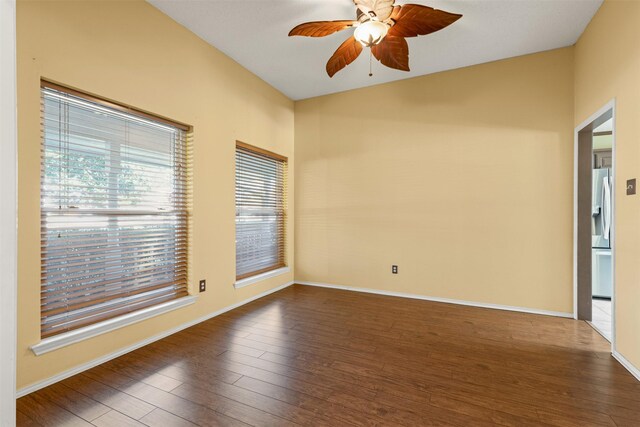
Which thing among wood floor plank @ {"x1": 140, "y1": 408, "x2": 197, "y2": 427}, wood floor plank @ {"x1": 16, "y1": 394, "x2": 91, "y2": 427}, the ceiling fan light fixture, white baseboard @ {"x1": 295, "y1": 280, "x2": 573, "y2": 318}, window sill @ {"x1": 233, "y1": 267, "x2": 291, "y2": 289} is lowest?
wood floor plank @ {"x1": 140, "y1": 408, "x2": 197, "y2": 427}

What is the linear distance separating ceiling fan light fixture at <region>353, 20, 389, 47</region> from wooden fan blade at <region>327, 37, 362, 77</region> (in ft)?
0.88

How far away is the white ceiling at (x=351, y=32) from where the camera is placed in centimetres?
259

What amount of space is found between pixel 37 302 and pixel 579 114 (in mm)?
4977

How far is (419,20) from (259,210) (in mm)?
2899

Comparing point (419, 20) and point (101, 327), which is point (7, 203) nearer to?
point (101, 327)

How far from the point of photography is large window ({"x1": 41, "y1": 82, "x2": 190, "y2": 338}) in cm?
204

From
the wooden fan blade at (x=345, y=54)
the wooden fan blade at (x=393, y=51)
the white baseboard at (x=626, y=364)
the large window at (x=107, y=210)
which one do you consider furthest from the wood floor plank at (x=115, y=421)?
the white baseboard at (x=626, y=364)

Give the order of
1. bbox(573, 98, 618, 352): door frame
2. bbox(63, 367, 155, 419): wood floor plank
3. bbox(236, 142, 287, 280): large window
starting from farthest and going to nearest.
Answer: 1. bbox(236, 142, 287, 280): large window
2. bbox(573, 98, 618, 352): door frame
3. bbox(63, 367, 155, 419): wood floor plank

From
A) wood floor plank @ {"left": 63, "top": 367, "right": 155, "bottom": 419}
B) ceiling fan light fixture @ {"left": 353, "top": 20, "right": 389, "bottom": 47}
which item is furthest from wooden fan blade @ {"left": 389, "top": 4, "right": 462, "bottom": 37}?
wood floor plank @ {"left": 63, "top": 367, "right": 155, "bottom": 419}

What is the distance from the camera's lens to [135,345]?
248 centimetres

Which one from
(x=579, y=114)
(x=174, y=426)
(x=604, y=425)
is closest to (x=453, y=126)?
(x=579, y=114)

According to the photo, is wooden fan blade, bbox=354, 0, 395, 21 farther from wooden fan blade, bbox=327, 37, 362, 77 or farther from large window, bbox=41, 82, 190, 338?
large window, bbox=41, 82, 190, 338

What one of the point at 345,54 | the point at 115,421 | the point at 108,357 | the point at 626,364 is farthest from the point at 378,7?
the point at 108,357

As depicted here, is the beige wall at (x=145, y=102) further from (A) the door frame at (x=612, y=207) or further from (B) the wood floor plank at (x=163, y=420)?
(A) the door frame at (x=612, y=207)
